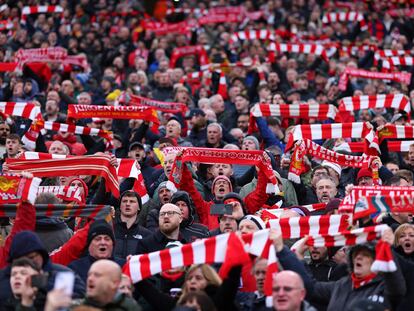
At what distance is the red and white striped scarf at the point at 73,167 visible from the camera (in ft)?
47.9

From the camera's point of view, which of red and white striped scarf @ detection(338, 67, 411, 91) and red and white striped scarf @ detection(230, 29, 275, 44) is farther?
red and white striped scarf @ detection(230, 29, 275, 44)

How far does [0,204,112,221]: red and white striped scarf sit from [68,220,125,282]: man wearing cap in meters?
0.57

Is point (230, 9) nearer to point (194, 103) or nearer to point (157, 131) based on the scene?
point (194, 103)

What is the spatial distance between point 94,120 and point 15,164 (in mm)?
5646

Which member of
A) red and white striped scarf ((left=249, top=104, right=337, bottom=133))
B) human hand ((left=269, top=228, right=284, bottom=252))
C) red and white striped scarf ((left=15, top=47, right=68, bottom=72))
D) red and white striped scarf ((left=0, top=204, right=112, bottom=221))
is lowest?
human hand ((left=269, top=228, right=284, bottom=252))

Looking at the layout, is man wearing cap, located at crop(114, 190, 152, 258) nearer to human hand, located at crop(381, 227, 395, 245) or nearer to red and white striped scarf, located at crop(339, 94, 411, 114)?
human hand, located at crop(381, 227, 395, 245)

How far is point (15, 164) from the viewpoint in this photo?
580 inches

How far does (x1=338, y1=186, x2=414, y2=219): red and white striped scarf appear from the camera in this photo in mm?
12078

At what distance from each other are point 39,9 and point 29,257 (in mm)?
20683

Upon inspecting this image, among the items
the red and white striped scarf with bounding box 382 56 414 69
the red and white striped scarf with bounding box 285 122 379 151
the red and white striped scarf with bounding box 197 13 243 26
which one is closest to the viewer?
the red and white striped scarf with bounding box 285 122 379 151

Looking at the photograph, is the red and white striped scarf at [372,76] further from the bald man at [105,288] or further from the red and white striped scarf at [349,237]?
the bald man at [105,288]

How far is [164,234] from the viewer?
42.4 feet

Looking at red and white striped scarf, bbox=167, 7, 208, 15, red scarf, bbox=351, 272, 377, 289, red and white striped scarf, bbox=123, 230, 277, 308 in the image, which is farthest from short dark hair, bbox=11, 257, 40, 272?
red and white striped scarf, bbox=167, 7, 208, 15

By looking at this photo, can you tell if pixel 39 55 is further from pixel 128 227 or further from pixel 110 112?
pixel 128 227
